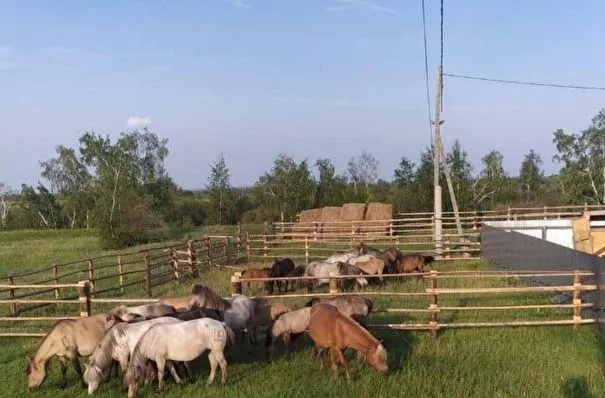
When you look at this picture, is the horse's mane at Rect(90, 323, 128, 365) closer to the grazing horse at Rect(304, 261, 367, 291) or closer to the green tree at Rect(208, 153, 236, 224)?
the grazing horse at Rect(304, 261, 367, 291)

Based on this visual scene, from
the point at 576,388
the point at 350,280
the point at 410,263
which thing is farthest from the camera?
the point at 410,263

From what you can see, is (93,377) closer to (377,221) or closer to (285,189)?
(377,221)

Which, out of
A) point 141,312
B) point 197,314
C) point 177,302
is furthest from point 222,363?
point 177,302

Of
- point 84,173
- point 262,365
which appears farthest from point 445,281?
point 84,173

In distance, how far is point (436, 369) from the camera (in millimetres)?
7809

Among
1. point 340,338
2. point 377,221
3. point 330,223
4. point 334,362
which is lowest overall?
point 334,362

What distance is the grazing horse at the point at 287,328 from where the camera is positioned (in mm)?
8812

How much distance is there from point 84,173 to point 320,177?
26.8 meters

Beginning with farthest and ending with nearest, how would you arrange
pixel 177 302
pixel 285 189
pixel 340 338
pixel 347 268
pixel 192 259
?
pixel 285 189 → pixel 192 259 → pixel 347 268 → pixel 177 302 → pixel 340 338

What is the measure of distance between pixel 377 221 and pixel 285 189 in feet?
55.2

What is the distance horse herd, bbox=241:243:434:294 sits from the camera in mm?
14617

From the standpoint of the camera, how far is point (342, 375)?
7.82 m

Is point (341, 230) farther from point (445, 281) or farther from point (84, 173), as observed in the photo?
point (84, 173)

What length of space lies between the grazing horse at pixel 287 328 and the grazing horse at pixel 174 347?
52.1 inches
